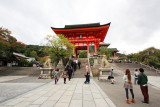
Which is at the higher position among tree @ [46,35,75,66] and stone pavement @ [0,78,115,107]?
tree @ [46,35,75,66]

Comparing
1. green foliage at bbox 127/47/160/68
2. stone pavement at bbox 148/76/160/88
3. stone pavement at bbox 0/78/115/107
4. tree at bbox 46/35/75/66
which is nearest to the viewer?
stone pavement at bbox 0/78/115/107

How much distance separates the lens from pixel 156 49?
75.7 ft

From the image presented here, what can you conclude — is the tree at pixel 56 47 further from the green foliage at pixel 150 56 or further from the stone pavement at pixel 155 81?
the green foliage at pixel 150 56

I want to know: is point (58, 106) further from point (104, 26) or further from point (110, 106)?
point (104, 26)

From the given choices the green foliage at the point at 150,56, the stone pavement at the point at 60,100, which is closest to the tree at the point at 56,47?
the stone pavement at the point at 60,100

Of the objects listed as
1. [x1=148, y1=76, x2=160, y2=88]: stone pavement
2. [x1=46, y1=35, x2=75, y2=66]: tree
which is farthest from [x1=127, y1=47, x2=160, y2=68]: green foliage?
[x1=46, y1=35, x2=75, y2=66]: tree

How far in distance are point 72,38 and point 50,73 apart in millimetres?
14181

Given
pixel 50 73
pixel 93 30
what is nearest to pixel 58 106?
pixel 50 73

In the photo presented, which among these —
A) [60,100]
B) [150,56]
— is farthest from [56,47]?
[150,56]

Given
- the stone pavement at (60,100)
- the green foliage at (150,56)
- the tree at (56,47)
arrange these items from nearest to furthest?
1. the stone pavement at (60,100)
2. the tree at (56,47)
3. the green foliage at (150,56)

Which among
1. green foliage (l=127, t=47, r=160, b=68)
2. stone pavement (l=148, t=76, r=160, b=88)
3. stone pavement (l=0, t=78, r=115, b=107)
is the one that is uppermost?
green foliage (l=127, t=47, r=160, b=68)

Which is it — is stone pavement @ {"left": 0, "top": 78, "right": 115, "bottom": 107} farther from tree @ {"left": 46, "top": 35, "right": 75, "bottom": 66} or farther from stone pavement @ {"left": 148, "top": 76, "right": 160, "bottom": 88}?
tree @ {"left": 46, "top": 35, "right": 75, "bottom": 66}

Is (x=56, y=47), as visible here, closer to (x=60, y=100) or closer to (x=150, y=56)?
(x=60, y=100)

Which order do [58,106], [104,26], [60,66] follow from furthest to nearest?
1. [104,26]
2. [60,66]
3. [58,106]
